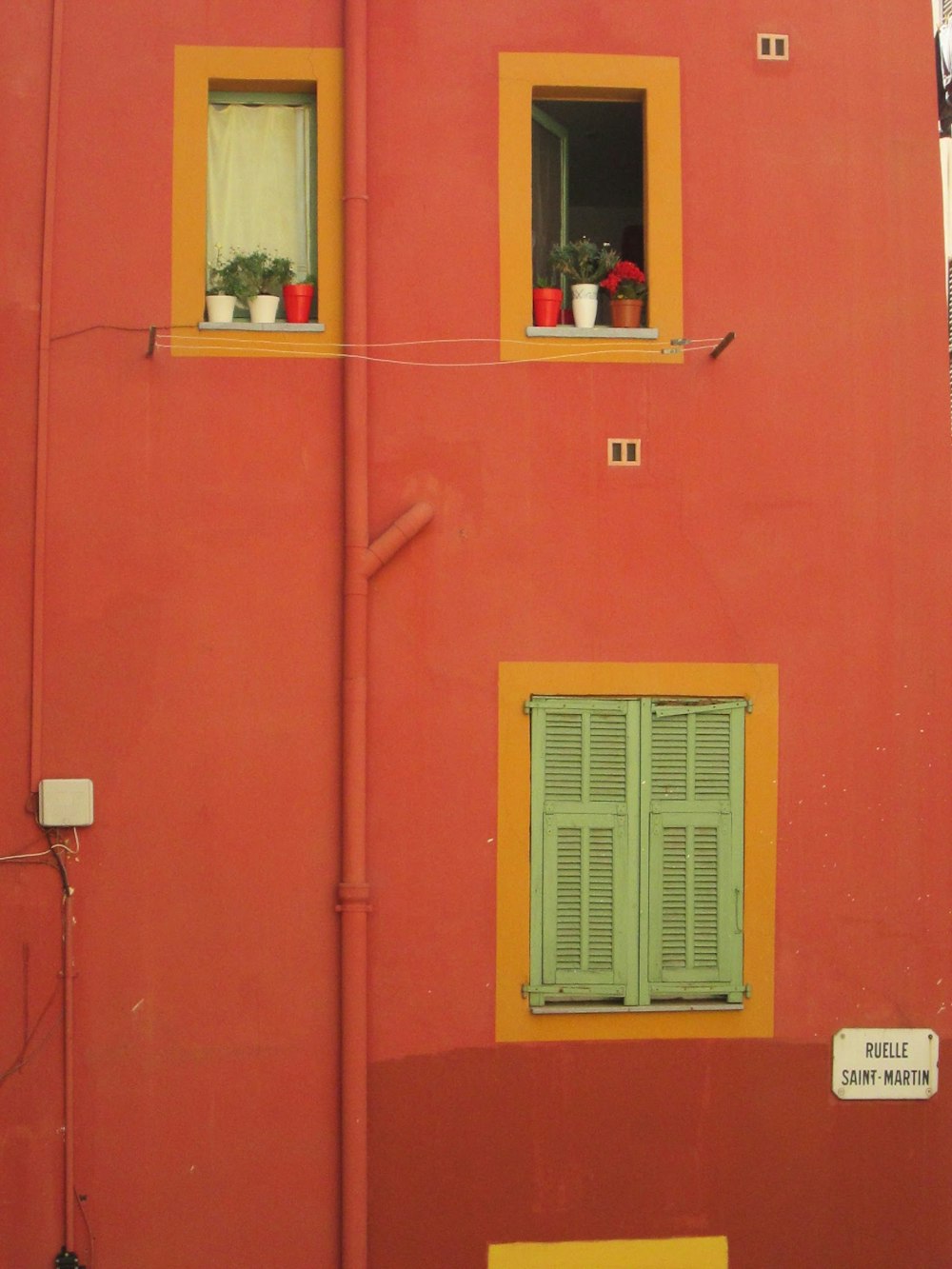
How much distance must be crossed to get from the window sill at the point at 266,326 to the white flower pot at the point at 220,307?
0.06 meters

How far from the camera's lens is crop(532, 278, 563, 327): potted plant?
7883 millimetres

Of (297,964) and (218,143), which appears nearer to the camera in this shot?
(297,964)

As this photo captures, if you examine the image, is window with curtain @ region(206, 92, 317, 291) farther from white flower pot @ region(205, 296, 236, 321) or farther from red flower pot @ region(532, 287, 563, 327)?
red flower pot @ region(532, 287, 563, 327)

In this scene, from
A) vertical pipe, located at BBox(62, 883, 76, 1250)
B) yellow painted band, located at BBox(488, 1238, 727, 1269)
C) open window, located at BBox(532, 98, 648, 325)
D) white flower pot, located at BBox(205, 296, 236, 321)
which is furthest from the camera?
open window, located at BBox(532, 98, 648, 325)

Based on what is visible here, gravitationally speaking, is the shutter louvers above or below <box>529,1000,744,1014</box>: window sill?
above

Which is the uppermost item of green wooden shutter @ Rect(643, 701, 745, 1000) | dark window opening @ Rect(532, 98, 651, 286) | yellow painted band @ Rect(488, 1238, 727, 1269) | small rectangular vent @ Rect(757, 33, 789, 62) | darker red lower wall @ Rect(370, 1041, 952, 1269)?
small rectangular vent @ Rect(757, 33, 789, 62)

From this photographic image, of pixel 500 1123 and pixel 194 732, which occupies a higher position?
pixel 194 732

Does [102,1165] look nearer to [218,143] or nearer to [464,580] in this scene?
[464,580]

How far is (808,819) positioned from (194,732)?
302 centimetres

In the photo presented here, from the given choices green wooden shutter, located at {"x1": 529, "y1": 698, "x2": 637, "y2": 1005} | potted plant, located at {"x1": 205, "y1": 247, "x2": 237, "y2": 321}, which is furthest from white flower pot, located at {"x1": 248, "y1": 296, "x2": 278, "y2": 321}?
green wooden shutter, located at {"x1": 529, "y1": 698, "x2": 637, "y2": 1005}

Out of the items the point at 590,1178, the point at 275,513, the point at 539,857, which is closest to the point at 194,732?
the point at 275,513

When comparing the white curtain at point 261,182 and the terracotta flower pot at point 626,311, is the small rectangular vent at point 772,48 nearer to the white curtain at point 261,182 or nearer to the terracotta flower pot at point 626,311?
the terracotta flower pot at point 626,311

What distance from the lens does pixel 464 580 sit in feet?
25.5

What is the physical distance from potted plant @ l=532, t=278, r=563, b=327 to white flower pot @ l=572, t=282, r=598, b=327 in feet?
0.30
